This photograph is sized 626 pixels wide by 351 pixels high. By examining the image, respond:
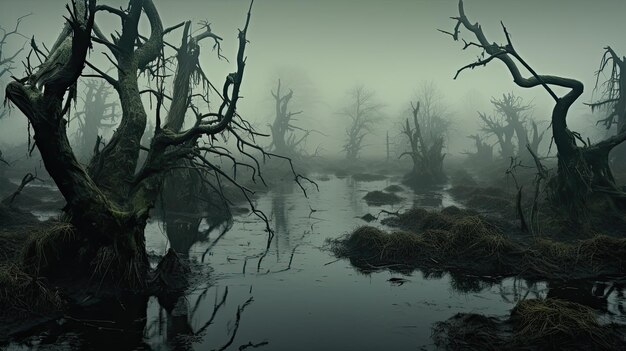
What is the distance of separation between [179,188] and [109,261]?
385 inches

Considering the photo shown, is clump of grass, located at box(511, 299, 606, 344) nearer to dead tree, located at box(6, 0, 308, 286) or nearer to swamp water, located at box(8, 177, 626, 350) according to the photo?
swamp water, located at box(8, 177, 626, 350)

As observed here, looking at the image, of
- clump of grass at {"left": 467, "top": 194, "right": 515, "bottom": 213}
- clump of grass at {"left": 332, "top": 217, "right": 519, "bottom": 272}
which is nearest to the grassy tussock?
clump of grass at {"left": 332, "top": 217, "right": 519, "bottom": 272}

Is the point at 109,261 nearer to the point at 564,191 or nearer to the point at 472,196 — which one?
the point at 564,191

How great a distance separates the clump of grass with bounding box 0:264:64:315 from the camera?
6.23 metres

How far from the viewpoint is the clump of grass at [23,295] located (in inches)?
245

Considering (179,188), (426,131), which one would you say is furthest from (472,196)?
(426,131)

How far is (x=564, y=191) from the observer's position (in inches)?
488

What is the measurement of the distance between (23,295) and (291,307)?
169 inches

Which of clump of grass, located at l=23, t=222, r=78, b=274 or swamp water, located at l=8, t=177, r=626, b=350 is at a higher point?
clump of grass, located at l=23, t=222, r=78, b=274

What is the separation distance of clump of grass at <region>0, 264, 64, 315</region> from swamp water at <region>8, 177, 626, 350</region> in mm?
386

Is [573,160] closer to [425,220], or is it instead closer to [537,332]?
[425,220]

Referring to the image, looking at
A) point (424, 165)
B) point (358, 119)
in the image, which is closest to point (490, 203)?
point (424, 165)

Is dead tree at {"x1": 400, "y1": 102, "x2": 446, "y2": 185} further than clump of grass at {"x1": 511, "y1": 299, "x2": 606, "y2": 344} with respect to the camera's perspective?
Yes

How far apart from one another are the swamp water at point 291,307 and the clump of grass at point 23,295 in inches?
15.2
